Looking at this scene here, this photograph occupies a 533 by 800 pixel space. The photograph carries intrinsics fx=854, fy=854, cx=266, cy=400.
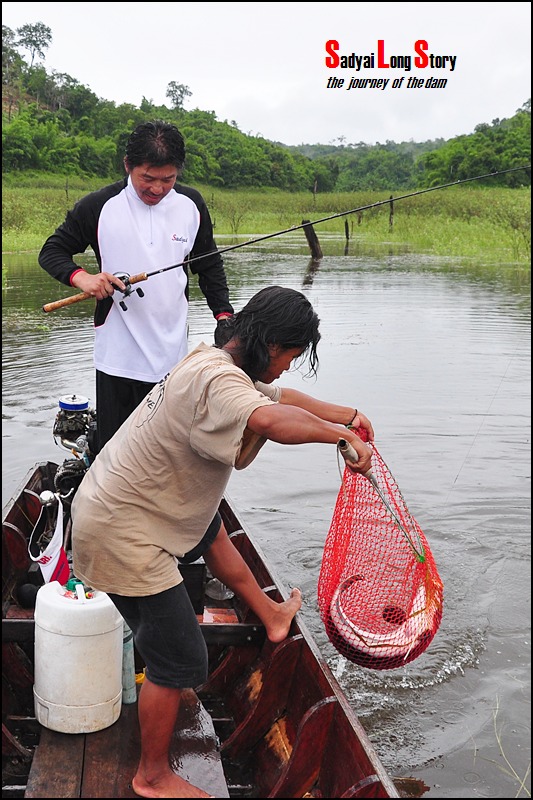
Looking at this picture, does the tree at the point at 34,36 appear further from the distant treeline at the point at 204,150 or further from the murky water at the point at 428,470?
the murky water at the point at 428,470

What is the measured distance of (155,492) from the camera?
231cm

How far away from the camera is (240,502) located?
20.5ft

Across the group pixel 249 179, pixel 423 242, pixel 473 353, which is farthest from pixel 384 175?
pixel 473 353

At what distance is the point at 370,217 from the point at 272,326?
1159 inches

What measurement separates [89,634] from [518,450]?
535 centimetres

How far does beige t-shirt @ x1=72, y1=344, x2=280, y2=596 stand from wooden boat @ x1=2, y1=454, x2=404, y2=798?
2.05 feet

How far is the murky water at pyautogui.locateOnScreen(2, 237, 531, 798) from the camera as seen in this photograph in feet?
12.0

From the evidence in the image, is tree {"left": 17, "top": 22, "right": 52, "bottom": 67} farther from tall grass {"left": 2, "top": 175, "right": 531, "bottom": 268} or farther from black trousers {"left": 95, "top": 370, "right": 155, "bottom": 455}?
black trousers {"left": 95, "top": 370, "right": 155, "bottom": 455}

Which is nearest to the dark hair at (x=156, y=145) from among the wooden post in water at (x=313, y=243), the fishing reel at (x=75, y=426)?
the fishing reel at (x=75, y=426)

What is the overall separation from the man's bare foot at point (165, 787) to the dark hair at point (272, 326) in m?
1.19

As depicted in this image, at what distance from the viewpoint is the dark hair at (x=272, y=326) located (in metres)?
2.27

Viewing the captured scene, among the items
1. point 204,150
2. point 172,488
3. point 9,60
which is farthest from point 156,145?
point 9,60

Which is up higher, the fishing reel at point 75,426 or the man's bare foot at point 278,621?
the fishing reel at point 75,426

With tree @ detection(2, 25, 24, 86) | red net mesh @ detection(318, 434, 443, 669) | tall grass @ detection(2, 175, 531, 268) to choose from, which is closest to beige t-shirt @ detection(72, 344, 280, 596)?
red net mesh @ detection(318, 434, 443, 669)
